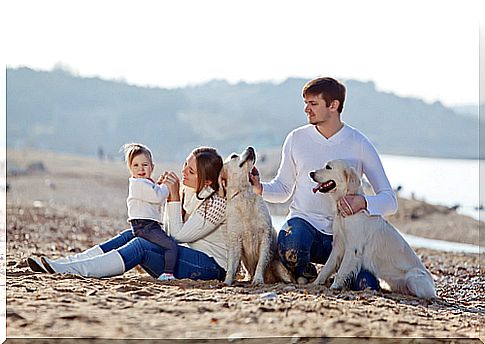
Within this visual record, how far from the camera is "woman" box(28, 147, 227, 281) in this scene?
576 cm

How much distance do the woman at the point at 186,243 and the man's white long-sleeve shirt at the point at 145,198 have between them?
0.09 meters

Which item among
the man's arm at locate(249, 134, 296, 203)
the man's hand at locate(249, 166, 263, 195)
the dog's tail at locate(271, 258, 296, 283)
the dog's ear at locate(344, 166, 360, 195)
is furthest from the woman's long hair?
the dog's ear at locate(344, 166, 360, 195)

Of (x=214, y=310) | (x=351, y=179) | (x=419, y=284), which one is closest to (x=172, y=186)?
(x=351, y=179)

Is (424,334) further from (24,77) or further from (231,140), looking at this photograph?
(24,77)

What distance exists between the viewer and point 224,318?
4246 millimetres

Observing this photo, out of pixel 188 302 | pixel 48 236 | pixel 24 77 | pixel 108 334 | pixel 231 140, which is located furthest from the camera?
pixel 24 77

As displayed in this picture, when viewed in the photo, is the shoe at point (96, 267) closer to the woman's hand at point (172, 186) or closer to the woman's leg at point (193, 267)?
the woman's leg at point (193, 267)

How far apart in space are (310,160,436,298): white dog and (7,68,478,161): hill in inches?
2006

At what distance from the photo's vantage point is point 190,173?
19.7 ft

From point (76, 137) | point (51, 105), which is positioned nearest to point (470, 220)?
point (76, 137)

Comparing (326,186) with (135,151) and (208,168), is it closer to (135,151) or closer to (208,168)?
(208,168)

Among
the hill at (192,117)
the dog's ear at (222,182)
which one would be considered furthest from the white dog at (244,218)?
the hill at (192,117)

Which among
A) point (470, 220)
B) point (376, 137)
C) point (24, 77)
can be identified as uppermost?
point (24, 77)

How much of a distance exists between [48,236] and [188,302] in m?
6.13
